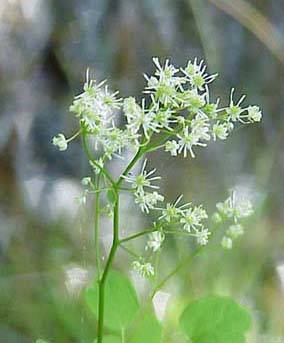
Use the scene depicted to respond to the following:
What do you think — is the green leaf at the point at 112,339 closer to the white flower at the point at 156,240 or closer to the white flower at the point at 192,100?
the white flower at the point at 156,240

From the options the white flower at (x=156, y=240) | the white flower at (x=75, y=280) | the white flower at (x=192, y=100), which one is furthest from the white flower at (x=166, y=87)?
the white flower at (x=75, y=280)

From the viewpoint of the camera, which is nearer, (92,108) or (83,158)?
(92,108)

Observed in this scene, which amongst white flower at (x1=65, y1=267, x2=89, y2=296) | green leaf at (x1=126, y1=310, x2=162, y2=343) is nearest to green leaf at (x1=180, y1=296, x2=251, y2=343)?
green leaf at (x1=126, y1=310, x2=162, y2=343)

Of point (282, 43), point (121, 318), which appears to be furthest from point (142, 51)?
point (121, 318)

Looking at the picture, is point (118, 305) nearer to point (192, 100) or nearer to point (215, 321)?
point (215, 321)

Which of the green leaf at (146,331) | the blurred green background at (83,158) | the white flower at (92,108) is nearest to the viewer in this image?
the white flower at (92,108)

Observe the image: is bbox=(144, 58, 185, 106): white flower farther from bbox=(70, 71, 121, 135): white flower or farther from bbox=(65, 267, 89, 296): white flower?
bbox=(65, 267, 89, 296): white flower

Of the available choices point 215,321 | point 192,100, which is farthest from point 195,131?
point 215,321

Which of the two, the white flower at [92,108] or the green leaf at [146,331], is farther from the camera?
the green leaf at [146,331]

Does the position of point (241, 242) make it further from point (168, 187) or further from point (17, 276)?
point (17, 276)
